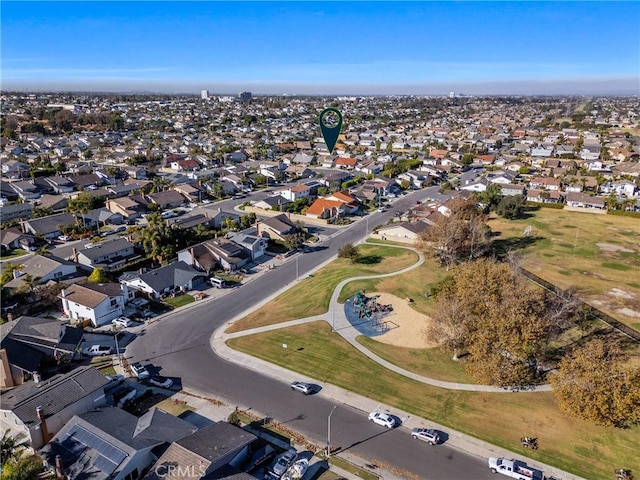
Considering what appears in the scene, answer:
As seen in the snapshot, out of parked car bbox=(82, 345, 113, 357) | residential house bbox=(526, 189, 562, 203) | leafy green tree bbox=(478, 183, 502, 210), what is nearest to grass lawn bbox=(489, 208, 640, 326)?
leafy green tree bbox=(478, 183, 502, 210)

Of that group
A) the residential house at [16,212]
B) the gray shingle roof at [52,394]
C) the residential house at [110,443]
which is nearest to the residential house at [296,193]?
the residential house at [16,212]

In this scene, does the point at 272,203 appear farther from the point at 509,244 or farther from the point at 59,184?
the point at 59,184

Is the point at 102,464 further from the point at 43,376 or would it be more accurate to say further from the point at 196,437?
the point at 43,376

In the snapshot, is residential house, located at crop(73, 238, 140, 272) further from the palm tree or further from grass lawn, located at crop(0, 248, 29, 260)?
the palm tree

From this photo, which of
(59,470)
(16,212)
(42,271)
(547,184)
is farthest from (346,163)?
(59,470)

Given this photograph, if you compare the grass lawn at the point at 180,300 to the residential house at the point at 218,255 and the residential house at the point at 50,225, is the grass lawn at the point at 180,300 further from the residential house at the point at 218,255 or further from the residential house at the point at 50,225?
the residential house at the point at 50,225

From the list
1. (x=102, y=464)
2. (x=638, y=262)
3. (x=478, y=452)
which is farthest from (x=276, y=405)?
(x=638, y=262)
